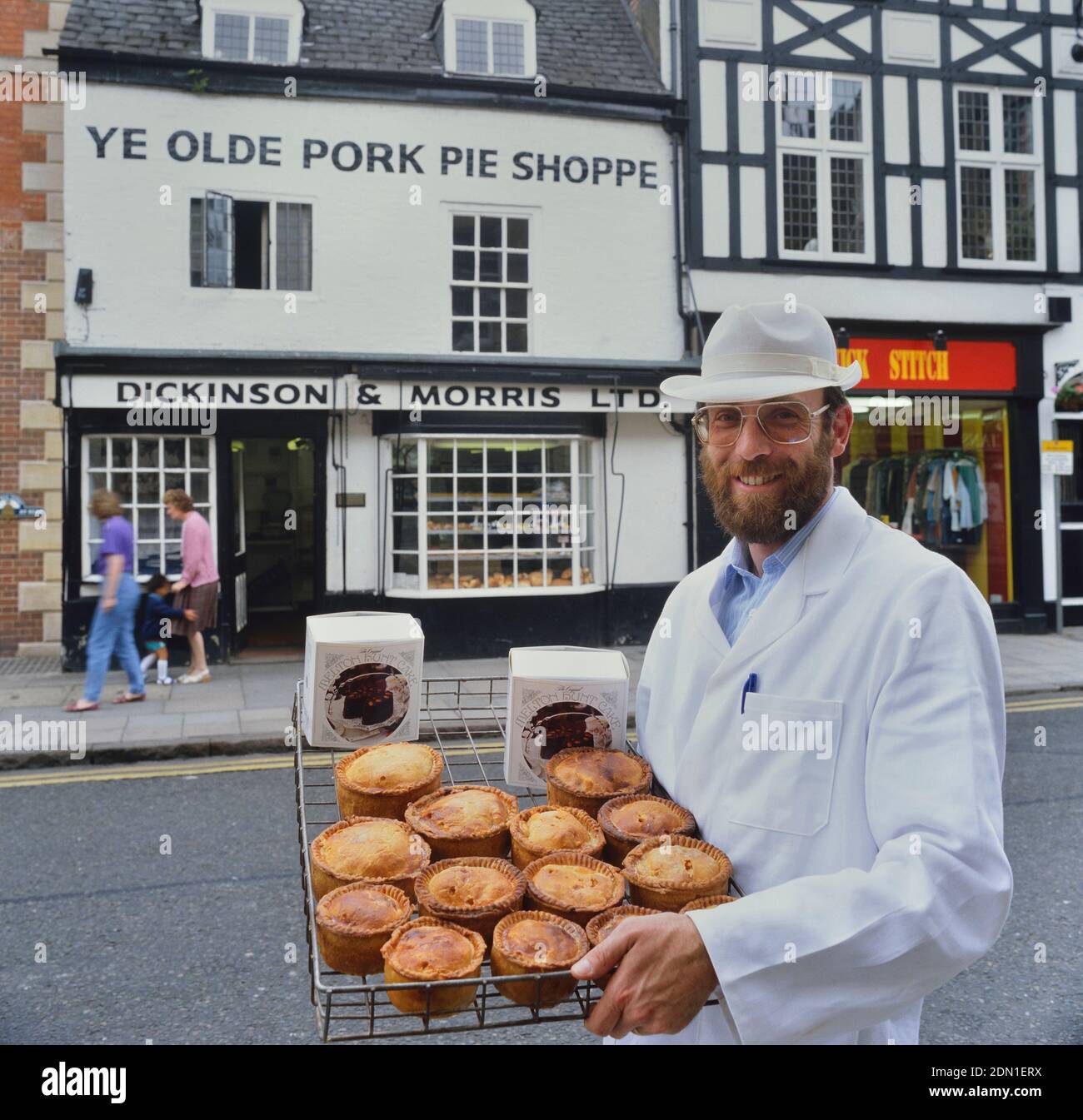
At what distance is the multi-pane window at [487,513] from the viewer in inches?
506

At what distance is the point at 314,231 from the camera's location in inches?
493

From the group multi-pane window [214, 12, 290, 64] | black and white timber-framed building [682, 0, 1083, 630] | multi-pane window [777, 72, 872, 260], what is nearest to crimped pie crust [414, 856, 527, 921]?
black and white timber-framed building [682, 0, 1083, 630]

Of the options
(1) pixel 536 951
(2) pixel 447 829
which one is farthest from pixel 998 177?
(1) pixel 536 951

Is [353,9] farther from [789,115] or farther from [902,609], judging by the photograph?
[902,609]

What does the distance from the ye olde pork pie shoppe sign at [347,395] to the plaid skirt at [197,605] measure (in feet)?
7.73

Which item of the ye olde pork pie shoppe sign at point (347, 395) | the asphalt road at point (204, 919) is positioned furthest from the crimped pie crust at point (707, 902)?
the ye olde pork pie shoppe sign at point (347, 395)

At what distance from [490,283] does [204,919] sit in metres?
10.00

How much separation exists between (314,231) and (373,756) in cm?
1164

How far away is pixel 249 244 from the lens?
1269cm

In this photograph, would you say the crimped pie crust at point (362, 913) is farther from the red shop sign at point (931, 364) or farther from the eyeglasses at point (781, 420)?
the red shop sign at point (931, 364)

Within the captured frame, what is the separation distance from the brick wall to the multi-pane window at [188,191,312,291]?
1866mm

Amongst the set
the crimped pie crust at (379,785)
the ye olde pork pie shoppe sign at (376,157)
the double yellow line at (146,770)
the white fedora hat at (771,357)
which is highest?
the ye olde pork pie shoppe sign at (376,157)

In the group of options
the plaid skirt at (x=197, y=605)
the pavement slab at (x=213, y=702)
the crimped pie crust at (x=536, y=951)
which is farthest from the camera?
the plaid skirt at (x=197, y=605)

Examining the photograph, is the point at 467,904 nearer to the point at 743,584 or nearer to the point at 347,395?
the point at 743,584
